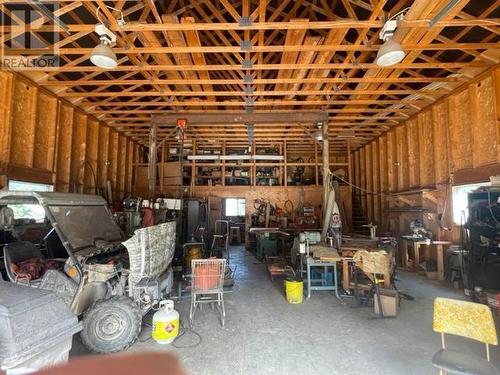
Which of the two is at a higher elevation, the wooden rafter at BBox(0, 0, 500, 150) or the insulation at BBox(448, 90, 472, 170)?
the wooden rafter at BBox(0, 0, 500, 150)

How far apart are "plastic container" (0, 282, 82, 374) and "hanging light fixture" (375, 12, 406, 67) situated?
4.04m

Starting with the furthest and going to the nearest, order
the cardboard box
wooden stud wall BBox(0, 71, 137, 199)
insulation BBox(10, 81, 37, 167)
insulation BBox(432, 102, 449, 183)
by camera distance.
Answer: insulation BBox(432, 102, 449, 183) → insulation BBox(10, 81, 37, 167) → wooden stud wall BBox(0, 71, 137, 199) → the cardboard box

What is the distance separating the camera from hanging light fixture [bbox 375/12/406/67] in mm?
3289

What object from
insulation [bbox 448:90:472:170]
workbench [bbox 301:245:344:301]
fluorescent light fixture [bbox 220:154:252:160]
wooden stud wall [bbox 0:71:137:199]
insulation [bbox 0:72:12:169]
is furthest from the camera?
fluorescent light fixture [bbox 220:154:252:160]

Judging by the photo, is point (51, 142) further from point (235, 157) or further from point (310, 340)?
point (310, 340)

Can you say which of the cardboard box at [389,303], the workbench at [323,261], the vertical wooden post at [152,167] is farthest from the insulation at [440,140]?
the vertical wooden post at [152,167]

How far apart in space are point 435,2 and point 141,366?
4482 mm

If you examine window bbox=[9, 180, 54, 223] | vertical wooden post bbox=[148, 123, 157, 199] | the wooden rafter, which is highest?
the wooden rafter

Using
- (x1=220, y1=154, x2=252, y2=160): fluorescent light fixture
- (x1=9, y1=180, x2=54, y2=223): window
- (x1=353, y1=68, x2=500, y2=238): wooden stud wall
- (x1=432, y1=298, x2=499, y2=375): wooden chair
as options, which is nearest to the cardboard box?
(x1=432, y1=298, x2=499, y2=375): wooden chair

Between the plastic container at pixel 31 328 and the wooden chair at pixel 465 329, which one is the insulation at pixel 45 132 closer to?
the plastic container at pixel 31 328

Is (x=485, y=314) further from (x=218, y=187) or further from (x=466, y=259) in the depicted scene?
(x=218, y=187)

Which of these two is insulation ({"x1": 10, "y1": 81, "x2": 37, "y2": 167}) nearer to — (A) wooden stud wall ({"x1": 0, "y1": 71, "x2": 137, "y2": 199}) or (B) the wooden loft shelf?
(A) wooden stud wall ({"x1": 0, "y1": 71, "x2": 137, "y2": 199})

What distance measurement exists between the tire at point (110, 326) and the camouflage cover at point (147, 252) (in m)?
0.33

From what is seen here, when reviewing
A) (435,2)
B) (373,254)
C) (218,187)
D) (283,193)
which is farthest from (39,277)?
(283,193)
